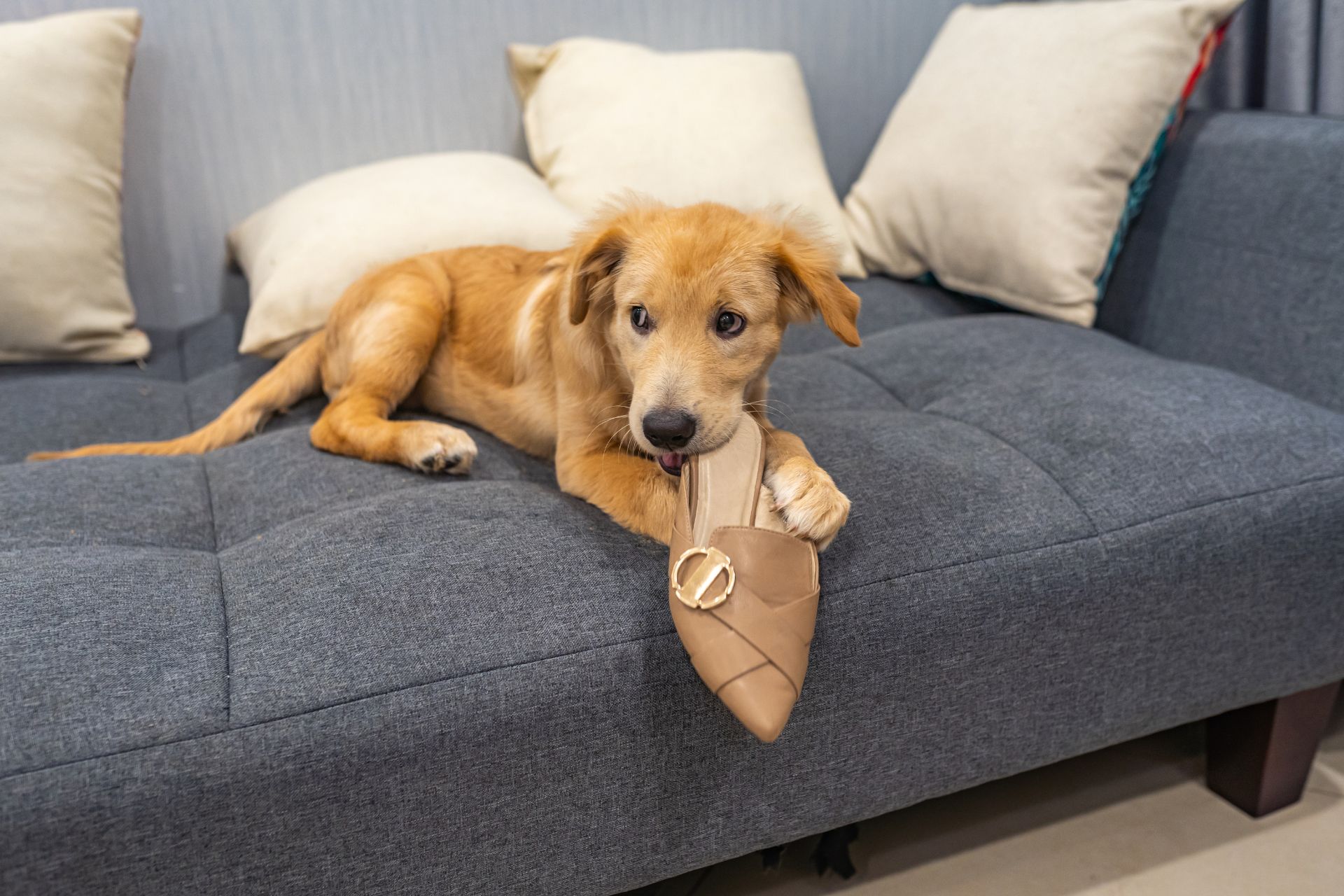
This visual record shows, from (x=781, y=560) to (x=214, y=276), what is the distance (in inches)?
83.2

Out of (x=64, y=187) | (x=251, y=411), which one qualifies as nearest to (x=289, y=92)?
(x=64, y=187)

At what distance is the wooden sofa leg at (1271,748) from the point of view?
61.4 inches

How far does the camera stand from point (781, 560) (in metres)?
1.10

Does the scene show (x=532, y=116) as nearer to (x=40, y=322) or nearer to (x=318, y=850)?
(x=40, y=322)

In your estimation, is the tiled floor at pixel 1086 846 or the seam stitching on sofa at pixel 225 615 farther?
the tiled floor at pixel 1086 846

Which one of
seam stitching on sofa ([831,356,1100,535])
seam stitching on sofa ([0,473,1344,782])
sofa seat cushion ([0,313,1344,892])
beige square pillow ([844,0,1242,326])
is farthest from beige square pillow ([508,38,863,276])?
seam stitching on sofa ([0,473,1344,782])

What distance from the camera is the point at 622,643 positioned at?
112cm

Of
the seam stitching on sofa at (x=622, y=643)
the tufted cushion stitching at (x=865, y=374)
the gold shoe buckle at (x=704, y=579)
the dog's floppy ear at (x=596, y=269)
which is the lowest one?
the tufted cushion stitching at (x=865, y=374)

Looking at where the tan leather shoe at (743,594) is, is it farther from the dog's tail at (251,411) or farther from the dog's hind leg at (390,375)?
the dog's tail at (251,411)

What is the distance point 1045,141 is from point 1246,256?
0.48 m

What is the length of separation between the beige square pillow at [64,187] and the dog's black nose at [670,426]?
1571 mm

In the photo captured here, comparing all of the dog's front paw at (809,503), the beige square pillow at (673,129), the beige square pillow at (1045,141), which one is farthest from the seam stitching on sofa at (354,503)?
the beige square pillow at (1045,141)

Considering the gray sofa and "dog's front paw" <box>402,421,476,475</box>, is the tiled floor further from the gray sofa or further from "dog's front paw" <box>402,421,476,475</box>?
"dog's front paw" <box>402,421,476,475</box>

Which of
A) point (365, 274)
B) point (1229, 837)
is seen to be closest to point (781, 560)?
point (1229, 837)
